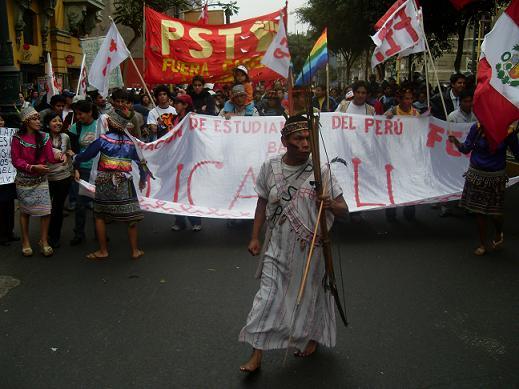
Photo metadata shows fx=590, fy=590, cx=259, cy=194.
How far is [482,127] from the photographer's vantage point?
19.8 feet

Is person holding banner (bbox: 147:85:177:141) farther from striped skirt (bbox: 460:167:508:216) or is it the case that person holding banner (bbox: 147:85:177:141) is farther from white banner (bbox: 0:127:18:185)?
striped skirt (bbox: 460:167:508:216)

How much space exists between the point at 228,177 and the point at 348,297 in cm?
280

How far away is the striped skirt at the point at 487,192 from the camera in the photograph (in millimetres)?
6234

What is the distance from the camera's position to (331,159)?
739cm

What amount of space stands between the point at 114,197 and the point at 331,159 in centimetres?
272

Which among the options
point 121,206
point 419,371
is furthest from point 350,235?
point 419,371

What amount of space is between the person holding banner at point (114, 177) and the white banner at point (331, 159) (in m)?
0.89

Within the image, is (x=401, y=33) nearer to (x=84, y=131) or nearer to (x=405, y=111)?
(x=405, y=111)

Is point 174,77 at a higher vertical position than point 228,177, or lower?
higher

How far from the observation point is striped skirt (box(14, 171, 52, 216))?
21.1 feet

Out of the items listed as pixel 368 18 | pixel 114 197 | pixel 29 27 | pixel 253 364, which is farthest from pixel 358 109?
pixel 29 27

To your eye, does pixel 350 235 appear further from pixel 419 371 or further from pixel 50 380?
pixel 50 380

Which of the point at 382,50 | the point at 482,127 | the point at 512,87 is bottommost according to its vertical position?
the point at 482,127

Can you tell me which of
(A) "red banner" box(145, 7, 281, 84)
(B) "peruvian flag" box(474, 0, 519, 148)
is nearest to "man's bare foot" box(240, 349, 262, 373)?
(B) "peruvian flag" box(474, 0, 519, 148)
